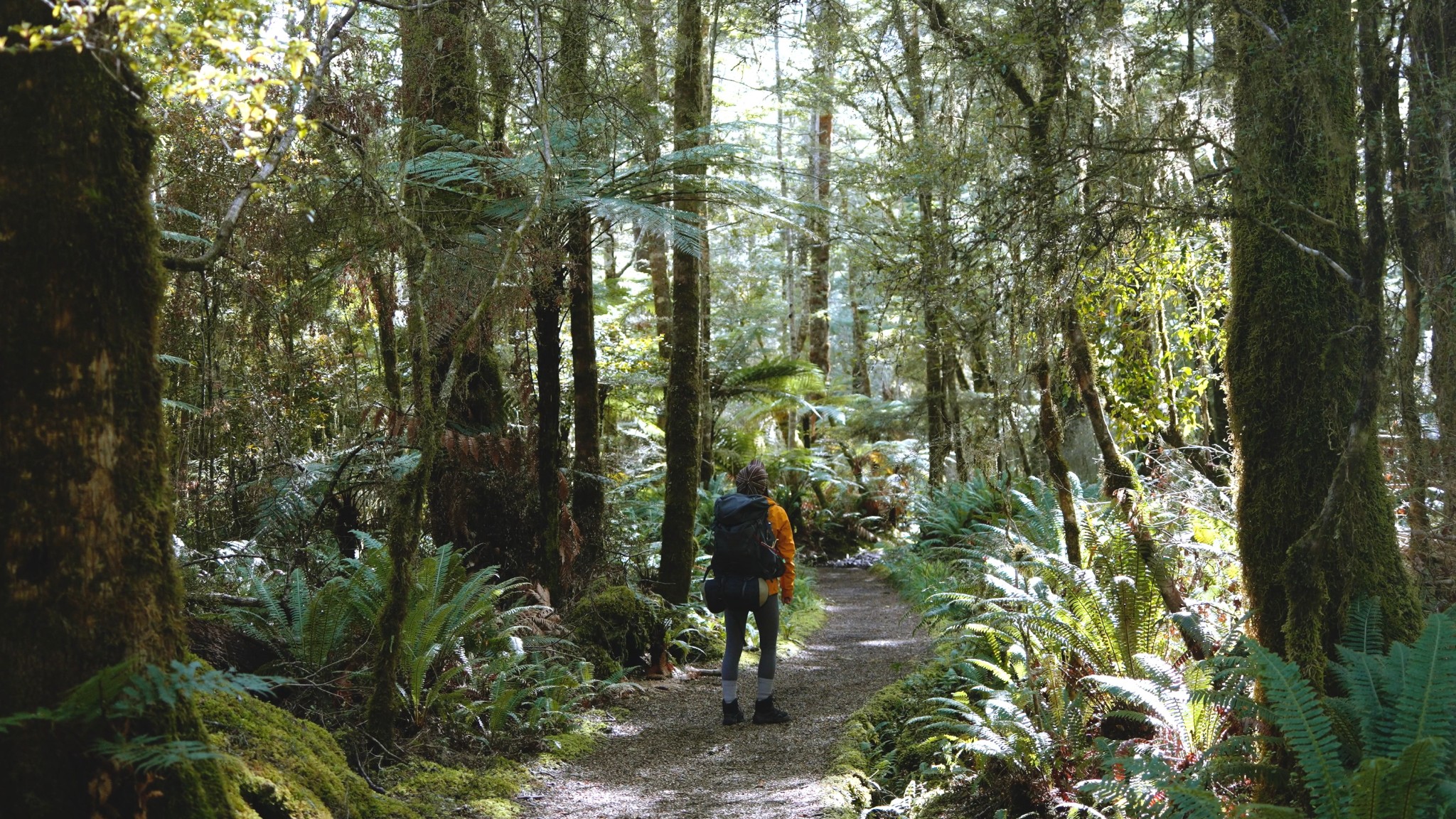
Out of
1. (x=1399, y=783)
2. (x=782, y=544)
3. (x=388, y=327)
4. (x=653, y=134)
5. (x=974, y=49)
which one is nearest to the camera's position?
(x=1399, y=783)

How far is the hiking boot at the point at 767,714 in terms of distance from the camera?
6.29 m

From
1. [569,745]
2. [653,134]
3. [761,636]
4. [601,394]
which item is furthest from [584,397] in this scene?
[569,745]

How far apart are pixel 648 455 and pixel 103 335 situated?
12495 mm

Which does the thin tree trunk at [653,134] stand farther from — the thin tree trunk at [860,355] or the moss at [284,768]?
the thin tree trunk at [860,355]

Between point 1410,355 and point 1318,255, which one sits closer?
point 1318,255

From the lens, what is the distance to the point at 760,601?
21.0 feet

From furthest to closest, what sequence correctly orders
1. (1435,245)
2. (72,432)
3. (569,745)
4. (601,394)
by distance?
(601,394), (569,745), (1435,245), (72,432)

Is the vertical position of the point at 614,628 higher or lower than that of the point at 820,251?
lower

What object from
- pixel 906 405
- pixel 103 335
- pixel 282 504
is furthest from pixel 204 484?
pixel 906 405

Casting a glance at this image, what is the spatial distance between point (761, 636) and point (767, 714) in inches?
20.4

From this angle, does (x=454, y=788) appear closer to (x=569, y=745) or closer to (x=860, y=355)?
(x=569, y=745)

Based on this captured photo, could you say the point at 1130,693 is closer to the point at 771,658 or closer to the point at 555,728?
the point at 771,658

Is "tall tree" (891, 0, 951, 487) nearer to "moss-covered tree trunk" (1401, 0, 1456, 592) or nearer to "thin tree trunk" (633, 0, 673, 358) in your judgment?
"thin tree trunk" (633, 0, 673, 358)

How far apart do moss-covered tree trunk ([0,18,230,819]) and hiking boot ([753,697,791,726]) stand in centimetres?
408
